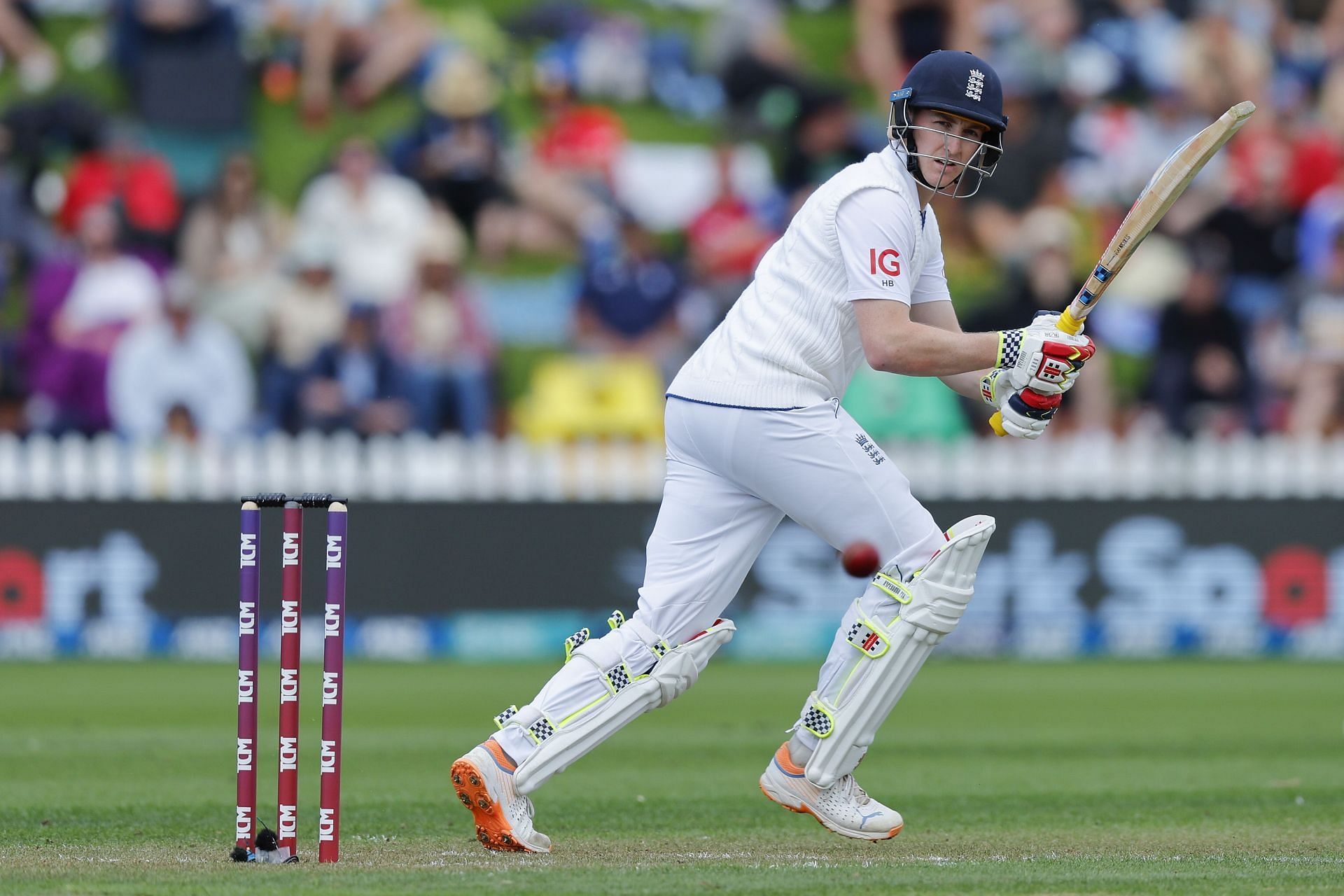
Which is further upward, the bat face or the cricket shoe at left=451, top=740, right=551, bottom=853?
the bat face

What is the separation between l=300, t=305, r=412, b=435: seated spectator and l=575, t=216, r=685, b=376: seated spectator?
59.6 inches

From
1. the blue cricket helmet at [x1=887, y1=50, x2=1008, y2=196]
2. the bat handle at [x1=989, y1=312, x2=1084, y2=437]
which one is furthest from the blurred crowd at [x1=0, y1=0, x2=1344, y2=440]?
the bat handle at [x1=989, y1=312, x2=1084, y2=437]

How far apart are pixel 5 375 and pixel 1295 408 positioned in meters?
9.27

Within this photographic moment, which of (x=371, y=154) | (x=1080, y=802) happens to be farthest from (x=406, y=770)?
(x=371, y=154)

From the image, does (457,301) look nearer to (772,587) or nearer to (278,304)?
(278,304)

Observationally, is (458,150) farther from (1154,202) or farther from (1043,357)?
(1043,357)

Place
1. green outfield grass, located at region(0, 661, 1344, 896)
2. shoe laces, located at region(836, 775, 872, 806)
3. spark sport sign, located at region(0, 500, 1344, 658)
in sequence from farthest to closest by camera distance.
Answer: spark sport sign, located at region(0, 500, 1344, 658) < shoe laces, located at region(836, 775, 872, 806) < green outfield grass, located at region(0, 661, 1344, 896)

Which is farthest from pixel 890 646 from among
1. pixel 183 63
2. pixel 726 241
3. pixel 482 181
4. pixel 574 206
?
pixel 183 63

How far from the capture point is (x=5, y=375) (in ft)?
46.0

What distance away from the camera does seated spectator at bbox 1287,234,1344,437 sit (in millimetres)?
14461

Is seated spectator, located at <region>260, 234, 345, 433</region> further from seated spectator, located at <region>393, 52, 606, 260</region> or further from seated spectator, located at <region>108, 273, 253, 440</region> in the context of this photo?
seated spectator, located at <region>393, 52, 606, 260</region>

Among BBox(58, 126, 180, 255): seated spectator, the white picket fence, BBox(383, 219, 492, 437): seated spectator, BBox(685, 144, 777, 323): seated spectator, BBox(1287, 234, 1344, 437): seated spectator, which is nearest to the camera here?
the white picket fence

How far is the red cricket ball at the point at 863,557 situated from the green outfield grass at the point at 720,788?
2.49 ft

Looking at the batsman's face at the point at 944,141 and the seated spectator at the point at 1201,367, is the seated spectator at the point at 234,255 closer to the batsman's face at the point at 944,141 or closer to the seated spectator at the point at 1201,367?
the seated spectator at the point at 1201,367
